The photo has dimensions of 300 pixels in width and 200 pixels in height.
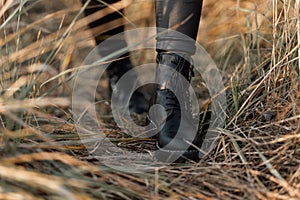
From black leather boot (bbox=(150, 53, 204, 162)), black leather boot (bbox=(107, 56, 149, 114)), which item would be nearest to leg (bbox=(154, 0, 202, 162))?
black leather boot (bbox=(150, 53, 204, 162))

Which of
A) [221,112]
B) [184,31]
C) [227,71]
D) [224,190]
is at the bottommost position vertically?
[224,190]

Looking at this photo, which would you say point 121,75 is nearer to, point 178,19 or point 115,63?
point 115,63

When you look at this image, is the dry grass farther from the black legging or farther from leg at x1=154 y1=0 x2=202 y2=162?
the black legging

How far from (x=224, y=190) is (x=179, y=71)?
0.35m

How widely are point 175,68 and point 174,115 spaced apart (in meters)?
0.12

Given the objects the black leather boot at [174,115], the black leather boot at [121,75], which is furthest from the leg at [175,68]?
the black leather boot at [121,75]

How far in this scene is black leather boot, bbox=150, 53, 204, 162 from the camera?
117cm

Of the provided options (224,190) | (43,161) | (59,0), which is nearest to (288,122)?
(224,190)

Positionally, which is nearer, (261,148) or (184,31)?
(261,148)

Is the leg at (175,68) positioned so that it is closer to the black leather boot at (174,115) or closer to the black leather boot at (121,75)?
the black leather boot at (174,115)

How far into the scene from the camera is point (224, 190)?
991 mm

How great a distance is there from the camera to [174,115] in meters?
1.22

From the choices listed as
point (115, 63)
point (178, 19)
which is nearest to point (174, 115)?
point (178, 19)

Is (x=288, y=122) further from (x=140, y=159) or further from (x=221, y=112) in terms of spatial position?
(x=140, y=159)
